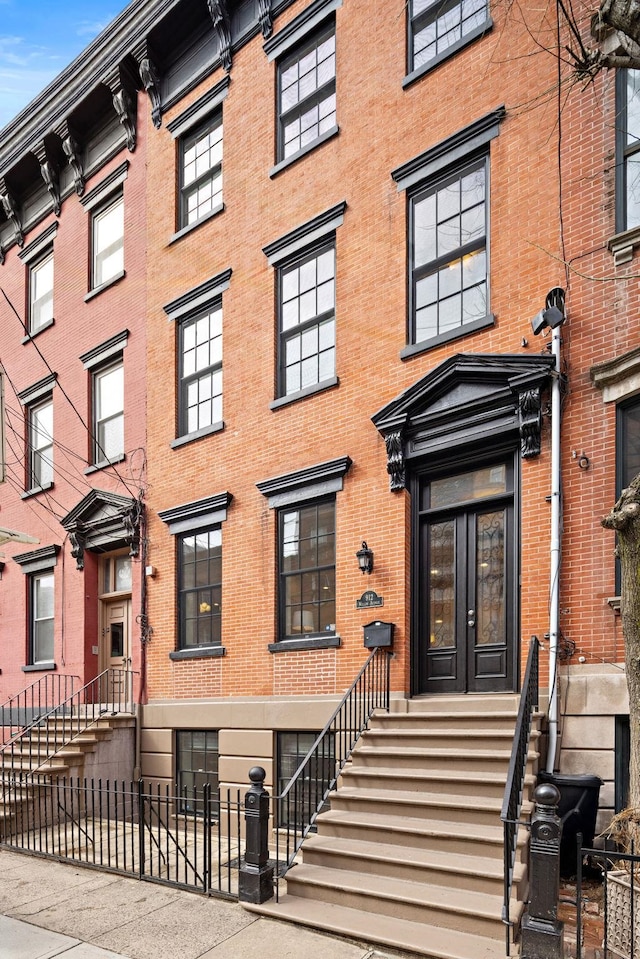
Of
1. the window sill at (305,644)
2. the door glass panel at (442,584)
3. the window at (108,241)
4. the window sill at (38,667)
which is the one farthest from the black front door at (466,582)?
the window at (108,241)

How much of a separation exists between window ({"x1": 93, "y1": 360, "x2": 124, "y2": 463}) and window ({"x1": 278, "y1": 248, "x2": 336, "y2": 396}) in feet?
14.3

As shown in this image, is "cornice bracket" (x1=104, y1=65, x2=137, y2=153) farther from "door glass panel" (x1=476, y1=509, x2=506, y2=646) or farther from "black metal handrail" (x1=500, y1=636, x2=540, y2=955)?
"black metal handrail" (x1=500, y1=636, x2=540, y2=955)

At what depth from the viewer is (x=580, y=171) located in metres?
8.54

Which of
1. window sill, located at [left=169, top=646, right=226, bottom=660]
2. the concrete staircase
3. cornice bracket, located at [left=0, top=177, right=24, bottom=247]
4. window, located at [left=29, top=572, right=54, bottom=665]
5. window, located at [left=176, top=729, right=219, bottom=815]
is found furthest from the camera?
cornice bracket, located at [left=0, top=177, right=24, bottom=247]

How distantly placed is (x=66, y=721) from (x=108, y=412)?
5.73 meters

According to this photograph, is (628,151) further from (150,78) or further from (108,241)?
(108,241)

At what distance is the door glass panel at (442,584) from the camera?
9461mm

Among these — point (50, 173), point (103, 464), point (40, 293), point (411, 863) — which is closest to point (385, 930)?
point (411, 863)

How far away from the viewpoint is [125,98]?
48.0ft

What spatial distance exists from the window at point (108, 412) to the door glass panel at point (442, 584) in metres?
7.17

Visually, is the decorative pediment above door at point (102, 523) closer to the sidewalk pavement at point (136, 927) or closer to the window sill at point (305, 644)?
the window sill at point (305, 644)

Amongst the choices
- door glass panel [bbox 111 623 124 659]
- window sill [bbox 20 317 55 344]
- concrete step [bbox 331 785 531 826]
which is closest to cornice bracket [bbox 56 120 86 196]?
window sill [bbox 20 317 55 344]

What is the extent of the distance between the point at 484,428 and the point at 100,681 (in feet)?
29.4

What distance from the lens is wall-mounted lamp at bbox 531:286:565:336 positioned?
826 cm
